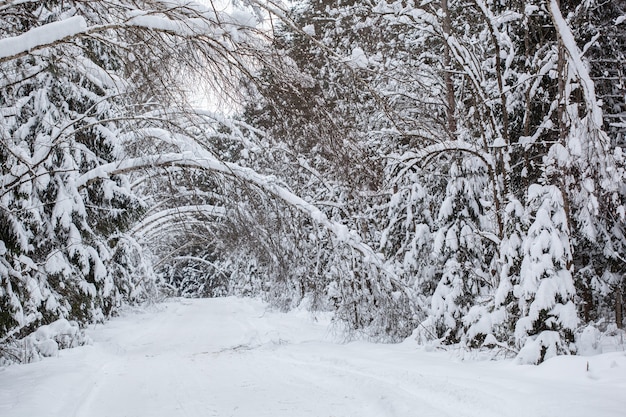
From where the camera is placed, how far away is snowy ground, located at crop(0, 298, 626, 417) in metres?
4.57

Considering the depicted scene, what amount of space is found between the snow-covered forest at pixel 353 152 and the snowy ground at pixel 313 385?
0.91 meters

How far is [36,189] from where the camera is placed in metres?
8.91

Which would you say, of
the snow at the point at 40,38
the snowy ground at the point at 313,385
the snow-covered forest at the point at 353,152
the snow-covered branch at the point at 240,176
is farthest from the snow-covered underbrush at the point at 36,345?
the snow at the point at 40,38

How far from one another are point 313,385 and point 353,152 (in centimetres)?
290

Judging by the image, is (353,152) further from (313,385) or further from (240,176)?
(240,176)

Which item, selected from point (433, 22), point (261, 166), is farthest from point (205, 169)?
point (433, 22)

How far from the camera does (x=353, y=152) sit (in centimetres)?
483

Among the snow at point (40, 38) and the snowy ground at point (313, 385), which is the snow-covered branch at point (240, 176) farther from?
the snow at point (40, 38)

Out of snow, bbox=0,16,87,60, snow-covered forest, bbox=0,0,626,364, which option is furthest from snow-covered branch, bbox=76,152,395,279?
snow, bbox=0,16,87,60

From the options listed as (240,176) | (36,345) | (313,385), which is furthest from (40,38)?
(36,345)

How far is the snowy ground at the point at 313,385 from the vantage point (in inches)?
180

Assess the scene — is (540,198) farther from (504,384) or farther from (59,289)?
(59,289)

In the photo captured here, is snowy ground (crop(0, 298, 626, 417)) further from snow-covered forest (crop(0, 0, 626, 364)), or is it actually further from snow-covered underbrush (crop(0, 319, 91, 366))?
snow-covered forest (crop(0, 0, 626, 364))

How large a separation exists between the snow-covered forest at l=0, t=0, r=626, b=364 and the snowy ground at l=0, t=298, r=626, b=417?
35.9 inches
